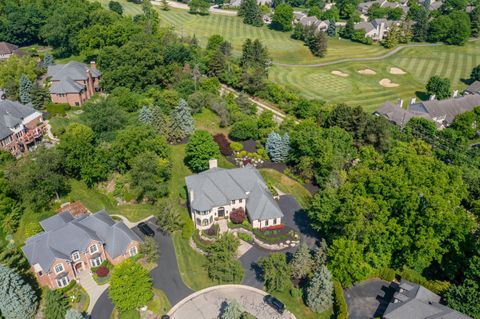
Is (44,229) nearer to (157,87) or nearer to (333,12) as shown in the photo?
(157,87)

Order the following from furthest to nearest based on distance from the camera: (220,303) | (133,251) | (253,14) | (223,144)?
(253,14) → (223,144) → (133,251) → (220,303)

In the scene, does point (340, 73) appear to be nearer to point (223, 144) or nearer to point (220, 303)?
point (223, 144)

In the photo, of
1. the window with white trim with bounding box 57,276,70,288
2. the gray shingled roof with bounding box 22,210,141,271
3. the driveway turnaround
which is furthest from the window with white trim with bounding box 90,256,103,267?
the driveway turnaround

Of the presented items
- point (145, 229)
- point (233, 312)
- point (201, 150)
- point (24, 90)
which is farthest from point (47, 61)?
point (233, 312)

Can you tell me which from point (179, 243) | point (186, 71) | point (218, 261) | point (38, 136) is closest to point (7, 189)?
point (38, 136)

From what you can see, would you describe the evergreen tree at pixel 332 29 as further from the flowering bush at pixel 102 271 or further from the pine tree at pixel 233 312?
the pine tree at pixel 233 312

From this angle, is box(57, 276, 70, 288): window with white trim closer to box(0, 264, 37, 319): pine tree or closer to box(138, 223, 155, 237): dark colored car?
box(0, 264, 37, 319): pine tree
